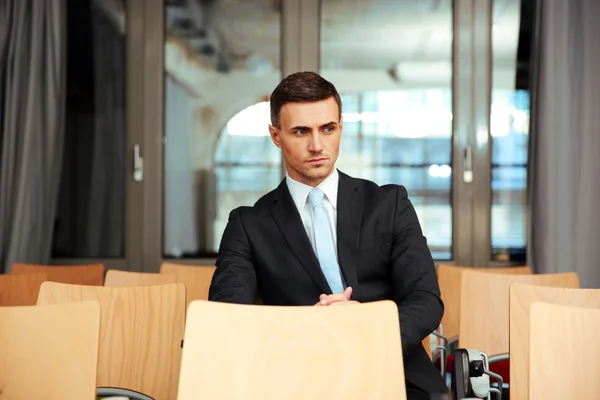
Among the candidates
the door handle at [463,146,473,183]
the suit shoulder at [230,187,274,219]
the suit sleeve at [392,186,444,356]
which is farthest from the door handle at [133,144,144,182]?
the suit sleeve at [392,186,444,356]

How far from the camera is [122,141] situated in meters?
4.58

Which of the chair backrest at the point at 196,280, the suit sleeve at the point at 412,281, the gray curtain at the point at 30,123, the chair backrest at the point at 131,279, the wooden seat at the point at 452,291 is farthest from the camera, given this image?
the gray curtain at the point at 30,123

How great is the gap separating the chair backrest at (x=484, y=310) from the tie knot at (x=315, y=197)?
117 cm

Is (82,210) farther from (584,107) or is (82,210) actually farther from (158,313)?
(584,107)

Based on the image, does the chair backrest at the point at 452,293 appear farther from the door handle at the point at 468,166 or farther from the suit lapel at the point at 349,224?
the suit lapel at the point at 349,224

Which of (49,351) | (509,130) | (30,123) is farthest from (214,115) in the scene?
(49,351)

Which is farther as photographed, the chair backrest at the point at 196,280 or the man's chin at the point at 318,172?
the chair backrest at the point at 196,280

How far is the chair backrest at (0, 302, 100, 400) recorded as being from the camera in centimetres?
173

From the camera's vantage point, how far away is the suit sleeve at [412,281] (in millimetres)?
1892

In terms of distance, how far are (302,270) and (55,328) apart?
667 millimetres

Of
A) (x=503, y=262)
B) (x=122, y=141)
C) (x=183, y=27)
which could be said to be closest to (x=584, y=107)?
(x=503, y=262)

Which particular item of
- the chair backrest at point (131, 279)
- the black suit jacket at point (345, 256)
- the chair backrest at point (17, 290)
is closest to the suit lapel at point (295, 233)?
the black suit jacket at point (345, 256)

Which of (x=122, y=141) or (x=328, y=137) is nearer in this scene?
(x=328, y=137)

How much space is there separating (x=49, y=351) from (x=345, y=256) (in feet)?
2.67
